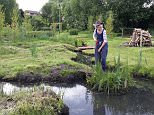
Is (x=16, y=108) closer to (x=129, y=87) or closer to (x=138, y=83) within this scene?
(x=129, y=87)

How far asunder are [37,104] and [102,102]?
8.97 ft

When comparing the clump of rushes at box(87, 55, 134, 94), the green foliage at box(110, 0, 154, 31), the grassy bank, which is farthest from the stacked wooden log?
the green foliage at box(110, 0, 154, 31)

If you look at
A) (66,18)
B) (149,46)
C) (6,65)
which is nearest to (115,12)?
(66,18)

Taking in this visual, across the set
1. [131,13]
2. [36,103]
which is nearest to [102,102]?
[36,103]

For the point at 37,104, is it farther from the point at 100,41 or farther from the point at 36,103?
the point at 100,41

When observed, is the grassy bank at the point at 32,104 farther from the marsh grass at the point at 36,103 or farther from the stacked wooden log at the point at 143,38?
the stacked wooden log at the point at 143,38

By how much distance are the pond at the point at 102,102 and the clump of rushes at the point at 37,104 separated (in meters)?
0.46

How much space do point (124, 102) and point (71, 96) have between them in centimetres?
161

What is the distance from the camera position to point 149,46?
20.8m

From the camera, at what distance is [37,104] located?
7.41m

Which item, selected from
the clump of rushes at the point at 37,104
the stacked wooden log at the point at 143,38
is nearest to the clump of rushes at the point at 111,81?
the clump of rushes at the point at 37,104

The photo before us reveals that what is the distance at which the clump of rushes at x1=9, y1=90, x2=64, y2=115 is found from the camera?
7.21m

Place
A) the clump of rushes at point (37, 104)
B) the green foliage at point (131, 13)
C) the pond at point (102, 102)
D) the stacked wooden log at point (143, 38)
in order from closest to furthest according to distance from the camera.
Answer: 1. the clump of rushes at point (37, 104)
2. the pond at point (102, 102)
3. the stacked wooden log at point (143, 38)
4. the green foliage at point (131, 13)

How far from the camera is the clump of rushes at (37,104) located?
7.21 metres
